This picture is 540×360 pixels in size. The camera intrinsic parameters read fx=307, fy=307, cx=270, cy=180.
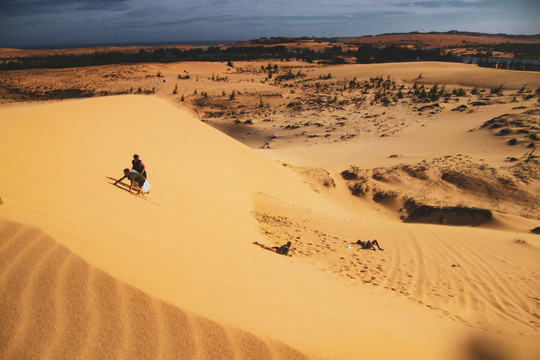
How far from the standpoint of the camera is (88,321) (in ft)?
6.13

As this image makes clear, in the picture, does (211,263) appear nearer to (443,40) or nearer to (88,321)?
(88,321)

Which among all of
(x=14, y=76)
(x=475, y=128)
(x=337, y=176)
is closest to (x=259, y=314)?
(x=337, y=176)

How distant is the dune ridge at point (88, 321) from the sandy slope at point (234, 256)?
2 cm

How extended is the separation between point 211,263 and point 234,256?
605 mm

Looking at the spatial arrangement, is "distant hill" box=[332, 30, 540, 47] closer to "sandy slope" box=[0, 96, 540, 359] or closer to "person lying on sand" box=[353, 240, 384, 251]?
"sandy slope" box=[0, 96, 540, 359]

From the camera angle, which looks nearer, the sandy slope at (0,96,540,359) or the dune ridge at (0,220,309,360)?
the dune ridge at (0,220,309,360)

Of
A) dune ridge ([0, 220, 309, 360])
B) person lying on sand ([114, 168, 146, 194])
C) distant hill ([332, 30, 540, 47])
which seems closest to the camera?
dune ridge ([0, 220, 309, 360])

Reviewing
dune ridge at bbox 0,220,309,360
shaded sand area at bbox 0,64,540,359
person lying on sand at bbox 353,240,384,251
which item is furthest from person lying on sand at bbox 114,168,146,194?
person lying on sand at bbox 353,240,384,251

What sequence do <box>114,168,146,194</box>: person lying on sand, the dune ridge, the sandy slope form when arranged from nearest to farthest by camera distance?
1. the dune ridge
2. the sandy slope
3. <box>114,168,146,194</box>: person lying on sand

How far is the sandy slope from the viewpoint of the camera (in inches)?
88.2

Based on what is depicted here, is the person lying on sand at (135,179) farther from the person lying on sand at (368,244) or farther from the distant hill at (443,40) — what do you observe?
the distant hill at (443,40)

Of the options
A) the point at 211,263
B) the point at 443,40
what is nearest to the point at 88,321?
the point at 211,263

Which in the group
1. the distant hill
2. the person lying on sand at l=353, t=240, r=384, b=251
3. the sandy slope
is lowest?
the person lying on sand at l=353, t=240, r=384, b=251

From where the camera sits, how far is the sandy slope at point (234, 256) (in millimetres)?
2240
